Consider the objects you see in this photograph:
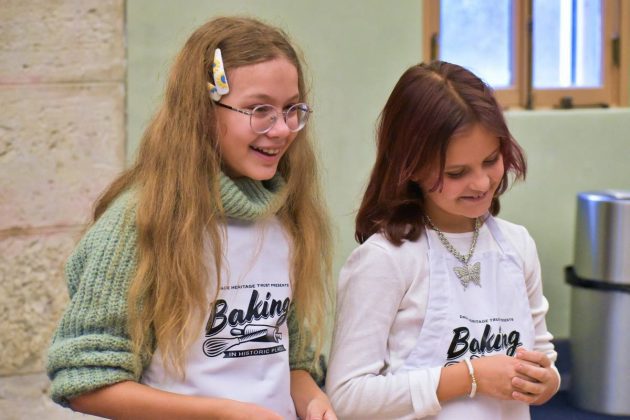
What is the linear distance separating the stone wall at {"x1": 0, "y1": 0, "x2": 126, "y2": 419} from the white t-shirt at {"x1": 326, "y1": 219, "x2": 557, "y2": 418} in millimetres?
1637

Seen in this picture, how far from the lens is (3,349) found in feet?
11.2

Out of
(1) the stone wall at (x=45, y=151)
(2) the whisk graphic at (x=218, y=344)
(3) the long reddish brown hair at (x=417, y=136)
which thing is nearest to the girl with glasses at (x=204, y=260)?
(2) the whisk graphic at (x=218, y=344)

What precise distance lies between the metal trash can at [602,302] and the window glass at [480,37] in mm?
724

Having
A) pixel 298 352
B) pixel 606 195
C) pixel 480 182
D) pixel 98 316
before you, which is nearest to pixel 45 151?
pixel 298 352

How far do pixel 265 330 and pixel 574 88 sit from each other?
292 cm

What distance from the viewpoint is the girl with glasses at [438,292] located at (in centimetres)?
200

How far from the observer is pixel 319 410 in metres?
1.93

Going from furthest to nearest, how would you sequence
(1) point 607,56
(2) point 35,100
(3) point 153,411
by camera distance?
(1) point 607,56
(2) point 35,100
(3) point 153,411

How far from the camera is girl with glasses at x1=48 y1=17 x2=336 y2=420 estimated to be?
1739 mm

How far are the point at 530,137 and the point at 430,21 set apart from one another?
26.5 inches

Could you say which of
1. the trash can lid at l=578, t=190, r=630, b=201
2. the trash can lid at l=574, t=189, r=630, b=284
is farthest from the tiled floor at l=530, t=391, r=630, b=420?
the trash can lid at l=578, t=190, r=630, b=201

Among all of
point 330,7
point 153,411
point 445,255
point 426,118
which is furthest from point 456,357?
point 330,7

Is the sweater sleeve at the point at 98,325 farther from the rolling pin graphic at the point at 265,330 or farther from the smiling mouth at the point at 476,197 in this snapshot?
the smiling mouth at the point at 476,197

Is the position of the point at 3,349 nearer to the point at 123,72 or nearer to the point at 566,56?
the point at 123,72
